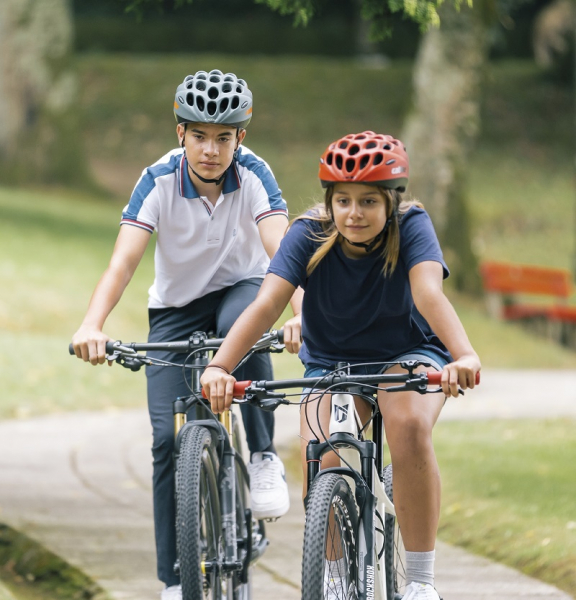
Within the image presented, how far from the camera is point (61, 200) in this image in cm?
2112

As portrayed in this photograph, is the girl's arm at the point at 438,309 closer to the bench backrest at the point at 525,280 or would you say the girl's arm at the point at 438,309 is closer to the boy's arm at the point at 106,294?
the boy's arm at the point at 106,294

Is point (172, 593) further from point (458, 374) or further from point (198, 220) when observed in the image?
point (458, 374)

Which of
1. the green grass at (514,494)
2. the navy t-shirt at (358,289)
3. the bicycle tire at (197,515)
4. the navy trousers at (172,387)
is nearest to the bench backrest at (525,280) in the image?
the green grass at (514,494)

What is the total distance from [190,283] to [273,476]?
877mm

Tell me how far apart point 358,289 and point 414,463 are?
0.59 m

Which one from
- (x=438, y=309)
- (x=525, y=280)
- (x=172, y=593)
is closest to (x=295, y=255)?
(x=438, y=309)

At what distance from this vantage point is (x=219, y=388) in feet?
12.6

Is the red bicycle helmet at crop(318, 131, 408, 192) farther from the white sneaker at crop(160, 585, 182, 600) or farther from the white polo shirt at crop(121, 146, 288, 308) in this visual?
the white sneaker at crop(160, 585, 182, 600)

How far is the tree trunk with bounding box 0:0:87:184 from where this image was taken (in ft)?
67.5

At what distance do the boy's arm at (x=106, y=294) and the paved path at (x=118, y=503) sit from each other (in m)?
1.36

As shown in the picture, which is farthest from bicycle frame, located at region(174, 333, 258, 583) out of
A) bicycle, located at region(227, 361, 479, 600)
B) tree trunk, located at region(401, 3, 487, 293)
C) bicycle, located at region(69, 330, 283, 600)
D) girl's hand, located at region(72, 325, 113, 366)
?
tree trunk, located at region(401, 3, 487, 293)

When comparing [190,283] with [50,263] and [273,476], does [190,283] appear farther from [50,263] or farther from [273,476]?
[50,263]

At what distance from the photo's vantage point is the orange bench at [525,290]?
1605cm

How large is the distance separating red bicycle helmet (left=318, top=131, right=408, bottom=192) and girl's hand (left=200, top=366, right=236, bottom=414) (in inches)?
27.8
